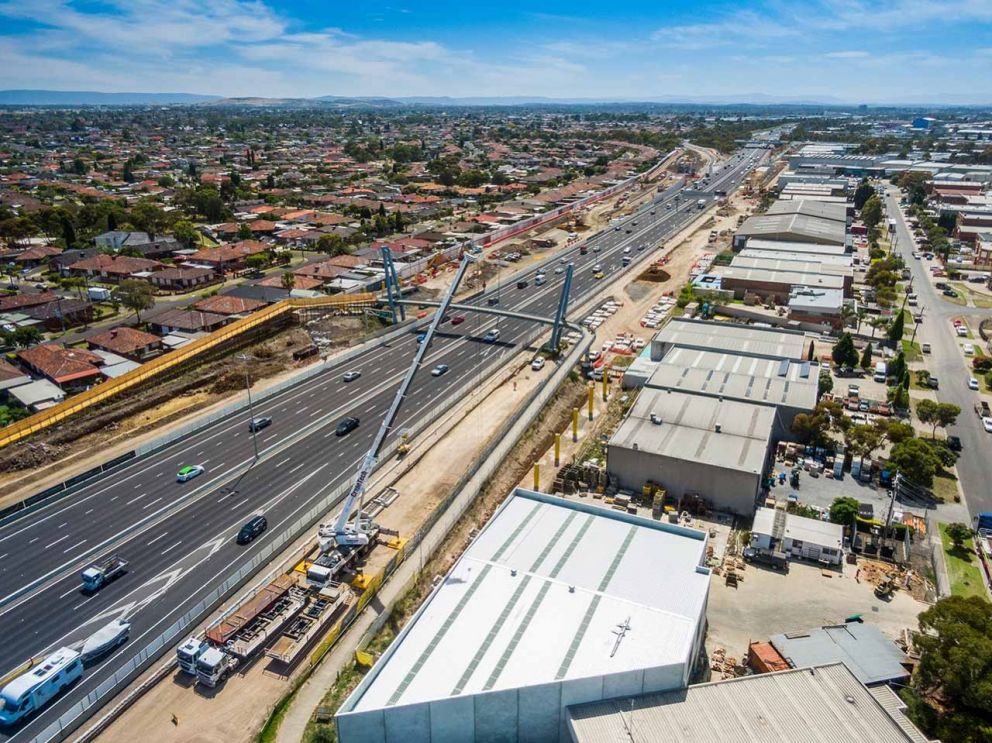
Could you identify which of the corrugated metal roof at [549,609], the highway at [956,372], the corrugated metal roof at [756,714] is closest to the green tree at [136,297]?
the corrugated metal roof at [549,609]

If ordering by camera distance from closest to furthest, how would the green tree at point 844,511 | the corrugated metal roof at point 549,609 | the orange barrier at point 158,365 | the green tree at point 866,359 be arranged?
the corrugated metal roof at point 549,609
the green tree at point 844,511
the orange barrier at point 158,365
the green tree at point 866,359

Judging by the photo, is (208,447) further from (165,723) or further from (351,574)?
(165,723)

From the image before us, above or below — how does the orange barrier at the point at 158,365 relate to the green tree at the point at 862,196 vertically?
below

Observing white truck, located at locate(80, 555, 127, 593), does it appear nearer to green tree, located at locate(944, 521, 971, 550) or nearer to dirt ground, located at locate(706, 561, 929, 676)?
dirt ground, located at locate(706, 561, 929, 676)

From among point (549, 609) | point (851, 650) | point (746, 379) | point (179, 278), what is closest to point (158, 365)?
point (179, 278)

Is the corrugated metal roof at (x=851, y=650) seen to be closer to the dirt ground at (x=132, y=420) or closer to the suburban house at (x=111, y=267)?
the dirt ground at (x=132, y=420)

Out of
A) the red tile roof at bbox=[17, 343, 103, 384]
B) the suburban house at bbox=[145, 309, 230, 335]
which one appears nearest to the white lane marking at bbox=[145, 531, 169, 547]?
the red tile roof at bbox=[17, 343, 103, 384]
